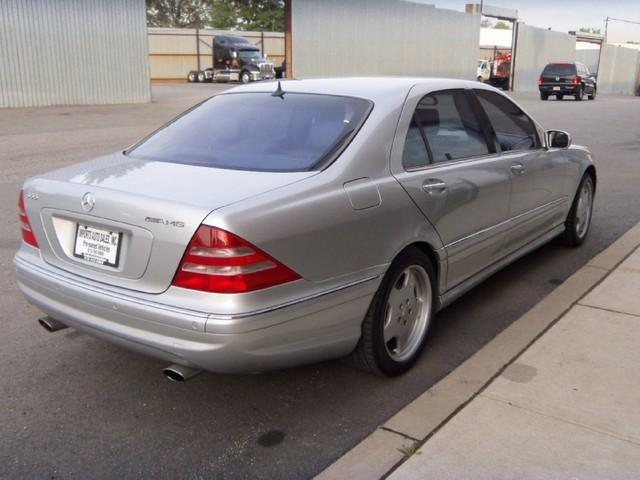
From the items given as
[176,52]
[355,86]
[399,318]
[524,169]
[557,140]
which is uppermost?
[176,52]

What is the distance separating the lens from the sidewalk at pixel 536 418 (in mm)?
2775

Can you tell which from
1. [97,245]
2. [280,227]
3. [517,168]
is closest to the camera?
[280,227]

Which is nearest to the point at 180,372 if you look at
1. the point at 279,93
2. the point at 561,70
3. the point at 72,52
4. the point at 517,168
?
the point at 279,93

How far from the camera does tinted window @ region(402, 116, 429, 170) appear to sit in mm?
3594

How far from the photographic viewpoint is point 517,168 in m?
4.57

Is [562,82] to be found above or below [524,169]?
below

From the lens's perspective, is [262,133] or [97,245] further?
[262,133]

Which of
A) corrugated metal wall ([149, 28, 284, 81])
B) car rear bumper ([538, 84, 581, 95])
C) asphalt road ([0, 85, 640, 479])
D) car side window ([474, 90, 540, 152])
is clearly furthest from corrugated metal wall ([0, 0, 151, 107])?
corrugated metal wall ([149, 28, 284, 81])

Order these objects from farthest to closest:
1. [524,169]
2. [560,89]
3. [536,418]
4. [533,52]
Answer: [533,52], [560,89], [524,169], [536,418]

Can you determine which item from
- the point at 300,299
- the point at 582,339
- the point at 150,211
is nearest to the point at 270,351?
the point at 300,299

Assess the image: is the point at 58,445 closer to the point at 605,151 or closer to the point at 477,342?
the point at 477,342

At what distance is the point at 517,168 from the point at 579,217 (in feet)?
6.08

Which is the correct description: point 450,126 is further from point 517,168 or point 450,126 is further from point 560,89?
point 560,89

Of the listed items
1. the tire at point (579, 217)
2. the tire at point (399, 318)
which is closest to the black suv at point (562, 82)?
the tire at point (579, 217)
